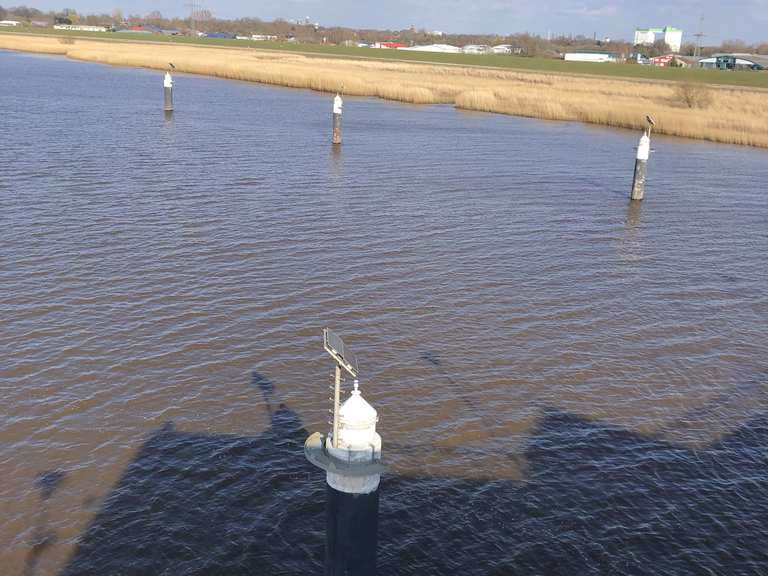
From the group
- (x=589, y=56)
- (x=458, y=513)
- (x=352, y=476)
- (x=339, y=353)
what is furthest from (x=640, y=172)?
(x=589, y=56)

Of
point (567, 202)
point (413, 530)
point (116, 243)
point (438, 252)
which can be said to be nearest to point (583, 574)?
point (413, 530)

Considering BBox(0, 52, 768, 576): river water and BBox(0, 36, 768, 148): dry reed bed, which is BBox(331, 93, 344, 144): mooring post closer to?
BBox(0, 52, 768, 576): river water

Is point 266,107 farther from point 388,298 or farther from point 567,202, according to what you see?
point 388,298

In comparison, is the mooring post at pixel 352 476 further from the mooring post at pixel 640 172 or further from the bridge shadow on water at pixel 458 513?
the mooring post at pixel 640 172

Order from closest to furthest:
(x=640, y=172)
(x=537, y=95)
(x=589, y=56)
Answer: (x=640, y=172) → (x=537, y=95) → (x=589, y=56)

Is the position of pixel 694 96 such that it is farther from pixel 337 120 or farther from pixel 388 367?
pixel 388 367

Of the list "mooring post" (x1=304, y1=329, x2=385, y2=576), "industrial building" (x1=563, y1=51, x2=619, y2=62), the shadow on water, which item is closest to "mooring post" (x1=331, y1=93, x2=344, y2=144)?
the shadow on water
